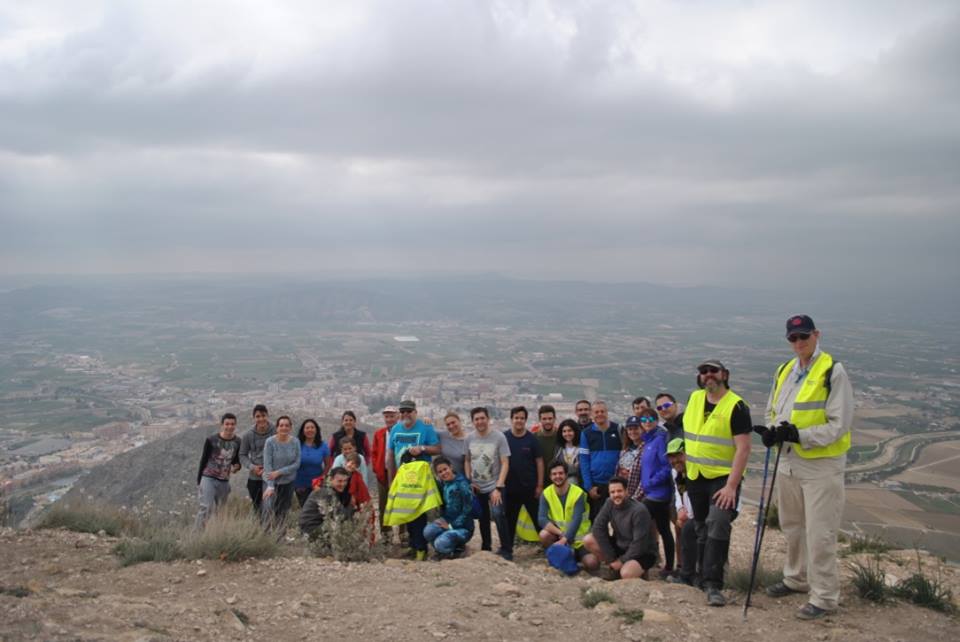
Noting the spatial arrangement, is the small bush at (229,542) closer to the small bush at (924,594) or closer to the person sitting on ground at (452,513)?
the person sitting on ground at (452,513)

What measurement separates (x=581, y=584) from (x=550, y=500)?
123 cm

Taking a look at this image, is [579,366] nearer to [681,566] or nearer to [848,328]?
[848,328]

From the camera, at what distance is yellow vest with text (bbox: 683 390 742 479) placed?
5.03 metres

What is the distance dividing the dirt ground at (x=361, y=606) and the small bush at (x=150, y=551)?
0.38 feet

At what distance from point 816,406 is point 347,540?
4.67 meters

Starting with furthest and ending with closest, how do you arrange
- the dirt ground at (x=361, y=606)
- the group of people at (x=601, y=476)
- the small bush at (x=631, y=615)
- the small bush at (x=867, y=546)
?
1. the small bush at (x=867, y=546)
2. the group of people at (x=601, y=476)
3. the small bush at (x=631, y=615)
4. the dirt ground at (x=361, y=606)

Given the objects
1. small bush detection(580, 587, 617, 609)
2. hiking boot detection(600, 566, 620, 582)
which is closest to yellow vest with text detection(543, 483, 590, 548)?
hiking boot detection(600, 566, 620, 582)

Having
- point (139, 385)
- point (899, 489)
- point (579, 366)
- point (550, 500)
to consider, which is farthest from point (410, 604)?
point (579, 366)

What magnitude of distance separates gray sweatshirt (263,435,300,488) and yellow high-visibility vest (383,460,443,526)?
142 cm

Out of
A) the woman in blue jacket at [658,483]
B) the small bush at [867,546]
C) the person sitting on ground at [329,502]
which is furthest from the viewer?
the small bush at [867,546]

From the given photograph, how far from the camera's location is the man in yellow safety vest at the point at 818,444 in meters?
4.55

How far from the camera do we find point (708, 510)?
209 inches

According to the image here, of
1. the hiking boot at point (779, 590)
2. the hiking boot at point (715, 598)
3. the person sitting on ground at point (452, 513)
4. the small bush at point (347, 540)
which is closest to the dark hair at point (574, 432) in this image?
the person sitting on ground at point (452, 513)

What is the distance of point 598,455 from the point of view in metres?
7.03
